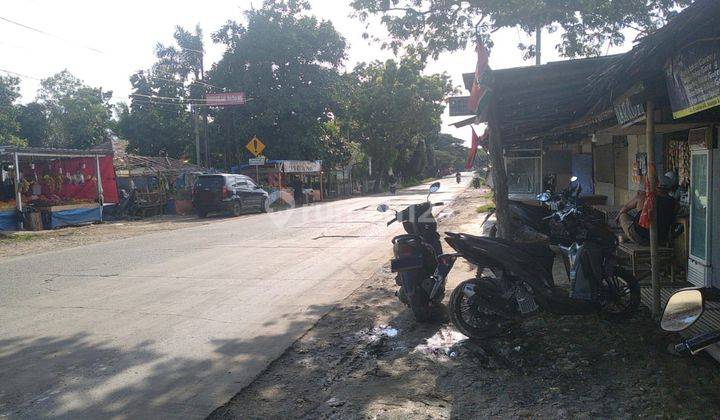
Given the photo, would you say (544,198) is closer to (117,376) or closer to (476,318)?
(476,318)

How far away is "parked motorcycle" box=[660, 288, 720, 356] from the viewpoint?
3.05 meters

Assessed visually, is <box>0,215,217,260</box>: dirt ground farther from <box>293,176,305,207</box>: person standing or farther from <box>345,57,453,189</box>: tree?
<box>345,57,453,189</box>: tree

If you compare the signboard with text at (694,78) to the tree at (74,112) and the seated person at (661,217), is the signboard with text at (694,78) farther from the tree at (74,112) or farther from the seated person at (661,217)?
the tree at (74,112)

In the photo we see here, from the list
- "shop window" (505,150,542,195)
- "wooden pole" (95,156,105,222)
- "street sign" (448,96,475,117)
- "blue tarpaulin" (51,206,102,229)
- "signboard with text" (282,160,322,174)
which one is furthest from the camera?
"signboard with text" (282,160,322,174)

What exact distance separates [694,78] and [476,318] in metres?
2.74

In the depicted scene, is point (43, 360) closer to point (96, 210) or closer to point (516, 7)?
point (516, 7)

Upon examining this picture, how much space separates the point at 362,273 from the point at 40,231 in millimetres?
13697

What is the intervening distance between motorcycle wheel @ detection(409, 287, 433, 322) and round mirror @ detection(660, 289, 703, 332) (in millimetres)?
2924

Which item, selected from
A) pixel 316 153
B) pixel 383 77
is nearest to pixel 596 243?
pixel 316 153

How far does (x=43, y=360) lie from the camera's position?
4.94 m

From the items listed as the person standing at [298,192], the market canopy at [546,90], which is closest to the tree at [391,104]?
the person standing at [298,192]

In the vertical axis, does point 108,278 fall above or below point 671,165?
below

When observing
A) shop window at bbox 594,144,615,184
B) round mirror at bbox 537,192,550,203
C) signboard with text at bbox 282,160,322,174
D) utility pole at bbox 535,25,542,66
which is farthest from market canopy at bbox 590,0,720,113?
signboard with text at bbox 282,160,322,174

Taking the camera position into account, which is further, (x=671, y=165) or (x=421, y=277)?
(x=671, y=165)
